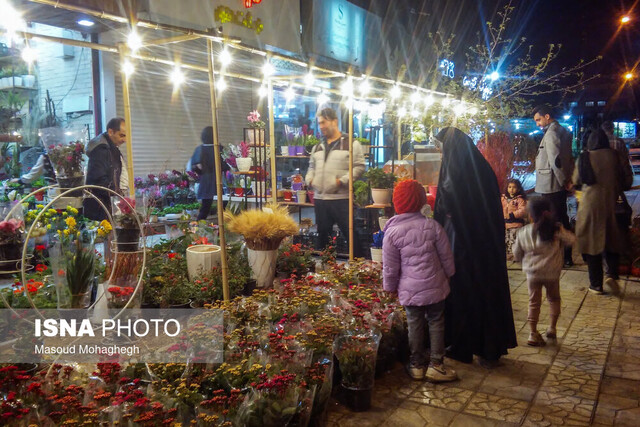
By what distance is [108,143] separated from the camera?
6336 mm

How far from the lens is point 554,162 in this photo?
7.41 meters

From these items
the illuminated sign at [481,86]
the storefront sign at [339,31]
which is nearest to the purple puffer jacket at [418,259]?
the illuminated sign at [481,86]

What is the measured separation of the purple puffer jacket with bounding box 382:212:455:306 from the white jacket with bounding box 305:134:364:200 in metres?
3.14

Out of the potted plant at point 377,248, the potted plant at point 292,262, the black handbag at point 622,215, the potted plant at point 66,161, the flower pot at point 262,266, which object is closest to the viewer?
the flower pot at point 262,266

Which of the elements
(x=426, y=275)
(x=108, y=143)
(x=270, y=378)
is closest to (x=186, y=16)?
(x=108, y=143)

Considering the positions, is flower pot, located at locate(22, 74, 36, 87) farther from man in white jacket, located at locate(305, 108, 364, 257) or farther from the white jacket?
the white jacket

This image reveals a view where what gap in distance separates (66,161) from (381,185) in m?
4.34

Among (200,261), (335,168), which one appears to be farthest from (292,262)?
(335,168)

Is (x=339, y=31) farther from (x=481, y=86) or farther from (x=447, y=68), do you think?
(x=447, y=68)

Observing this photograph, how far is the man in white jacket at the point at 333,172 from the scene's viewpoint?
23.6 ft

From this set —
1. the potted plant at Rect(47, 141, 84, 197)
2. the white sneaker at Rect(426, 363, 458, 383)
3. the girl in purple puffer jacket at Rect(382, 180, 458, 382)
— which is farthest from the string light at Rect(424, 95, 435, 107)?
the white sneaker at Rect(426, 363, 458, 383)

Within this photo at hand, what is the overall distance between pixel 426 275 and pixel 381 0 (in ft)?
53.2

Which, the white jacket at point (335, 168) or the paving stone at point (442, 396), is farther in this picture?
the white jacket at point (335, 168)

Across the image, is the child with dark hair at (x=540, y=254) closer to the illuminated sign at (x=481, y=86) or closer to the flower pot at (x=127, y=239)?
the flower pot at (x=127, y=239)
